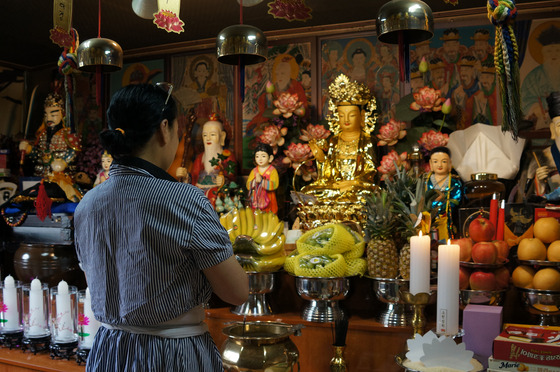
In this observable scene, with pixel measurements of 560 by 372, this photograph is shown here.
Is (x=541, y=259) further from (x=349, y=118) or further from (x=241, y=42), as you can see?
(x=349, y=118)

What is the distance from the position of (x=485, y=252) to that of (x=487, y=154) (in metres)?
2.55

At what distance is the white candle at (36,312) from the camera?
2400mm

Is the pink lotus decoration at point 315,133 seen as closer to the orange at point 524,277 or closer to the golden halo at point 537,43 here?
the golden halo at point 537,43

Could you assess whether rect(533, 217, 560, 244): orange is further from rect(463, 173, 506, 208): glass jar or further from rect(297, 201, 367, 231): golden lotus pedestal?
rect(297, 201, 367, 231): golden lotus pedestal

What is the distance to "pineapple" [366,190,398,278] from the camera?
85.3 inches

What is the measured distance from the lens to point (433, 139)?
175 inches

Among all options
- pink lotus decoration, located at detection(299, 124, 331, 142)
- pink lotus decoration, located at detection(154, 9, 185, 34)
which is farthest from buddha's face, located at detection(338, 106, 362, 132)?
pink lotus decoration, located at detection(154, 9, 185, 34)

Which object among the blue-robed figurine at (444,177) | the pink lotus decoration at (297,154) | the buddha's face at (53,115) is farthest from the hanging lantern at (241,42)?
the buddha's face at (53,115)

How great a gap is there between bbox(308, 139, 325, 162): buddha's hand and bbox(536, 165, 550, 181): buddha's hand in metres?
1.73

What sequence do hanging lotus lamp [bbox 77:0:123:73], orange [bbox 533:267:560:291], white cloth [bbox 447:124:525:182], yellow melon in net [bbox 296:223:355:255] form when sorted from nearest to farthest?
1. orange [bbox 533:267:560:291]
2. yellow melon in net [bbox 296:223:355:255]
3. hanging lotus lamp [bbox 77:0:123:73]
4. white cloth [bbox 447:124:525:182]

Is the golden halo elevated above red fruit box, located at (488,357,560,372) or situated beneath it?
elevated above

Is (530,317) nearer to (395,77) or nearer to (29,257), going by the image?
(29,257)

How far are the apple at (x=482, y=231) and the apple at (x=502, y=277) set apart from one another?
0.12 m

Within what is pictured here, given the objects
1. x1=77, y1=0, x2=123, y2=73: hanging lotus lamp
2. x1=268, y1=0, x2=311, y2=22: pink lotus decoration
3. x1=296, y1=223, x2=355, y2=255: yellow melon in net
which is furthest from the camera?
x1=77, y1=0, x2=123, y2=73: hanging lotus lamp
